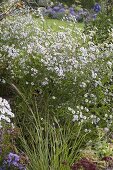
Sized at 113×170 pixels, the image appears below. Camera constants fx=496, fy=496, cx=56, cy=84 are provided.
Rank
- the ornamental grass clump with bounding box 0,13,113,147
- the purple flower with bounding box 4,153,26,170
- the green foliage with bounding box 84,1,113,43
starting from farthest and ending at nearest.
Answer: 1. the green foliage with bounding box 84,1,113,43
2. the ornamental grass clump with bounding box 0,13,113,147
3. the purple flower with bounding box 4,153,26,170

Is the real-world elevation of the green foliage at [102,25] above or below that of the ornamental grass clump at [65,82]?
above

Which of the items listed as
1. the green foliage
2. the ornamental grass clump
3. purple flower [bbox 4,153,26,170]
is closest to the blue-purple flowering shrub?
purple flower [bbox 4,153,26,170]

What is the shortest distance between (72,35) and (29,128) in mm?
1777

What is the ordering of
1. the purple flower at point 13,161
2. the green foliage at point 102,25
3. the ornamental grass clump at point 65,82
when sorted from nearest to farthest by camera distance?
the purple flower at point 13,161 < the ornamental grass clump at point 65,82 < the green foliage at point 102,25

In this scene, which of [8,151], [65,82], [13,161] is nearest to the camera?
[13,161]

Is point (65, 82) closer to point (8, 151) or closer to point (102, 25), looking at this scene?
point (8, 151)

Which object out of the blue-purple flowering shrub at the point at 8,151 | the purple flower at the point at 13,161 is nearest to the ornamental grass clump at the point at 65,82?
the blue-purple flowering shrub at the point at 8,151

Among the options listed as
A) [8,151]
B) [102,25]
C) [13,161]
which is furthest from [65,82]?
[102,25]

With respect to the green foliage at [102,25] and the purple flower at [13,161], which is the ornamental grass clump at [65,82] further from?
the green foliage at [102,25]

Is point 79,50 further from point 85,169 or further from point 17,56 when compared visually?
point 85,169

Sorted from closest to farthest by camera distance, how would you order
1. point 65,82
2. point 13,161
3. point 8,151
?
point 13,161, point 8,151, point 65,82

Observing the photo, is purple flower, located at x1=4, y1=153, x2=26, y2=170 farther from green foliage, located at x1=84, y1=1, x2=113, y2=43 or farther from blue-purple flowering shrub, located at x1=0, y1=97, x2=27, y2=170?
green foliage, located at x1=84, y1=1, x2=113, y2=43

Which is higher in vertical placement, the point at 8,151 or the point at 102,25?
the point at 102,25

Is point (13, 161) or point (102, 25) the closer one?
point (13, 161)
